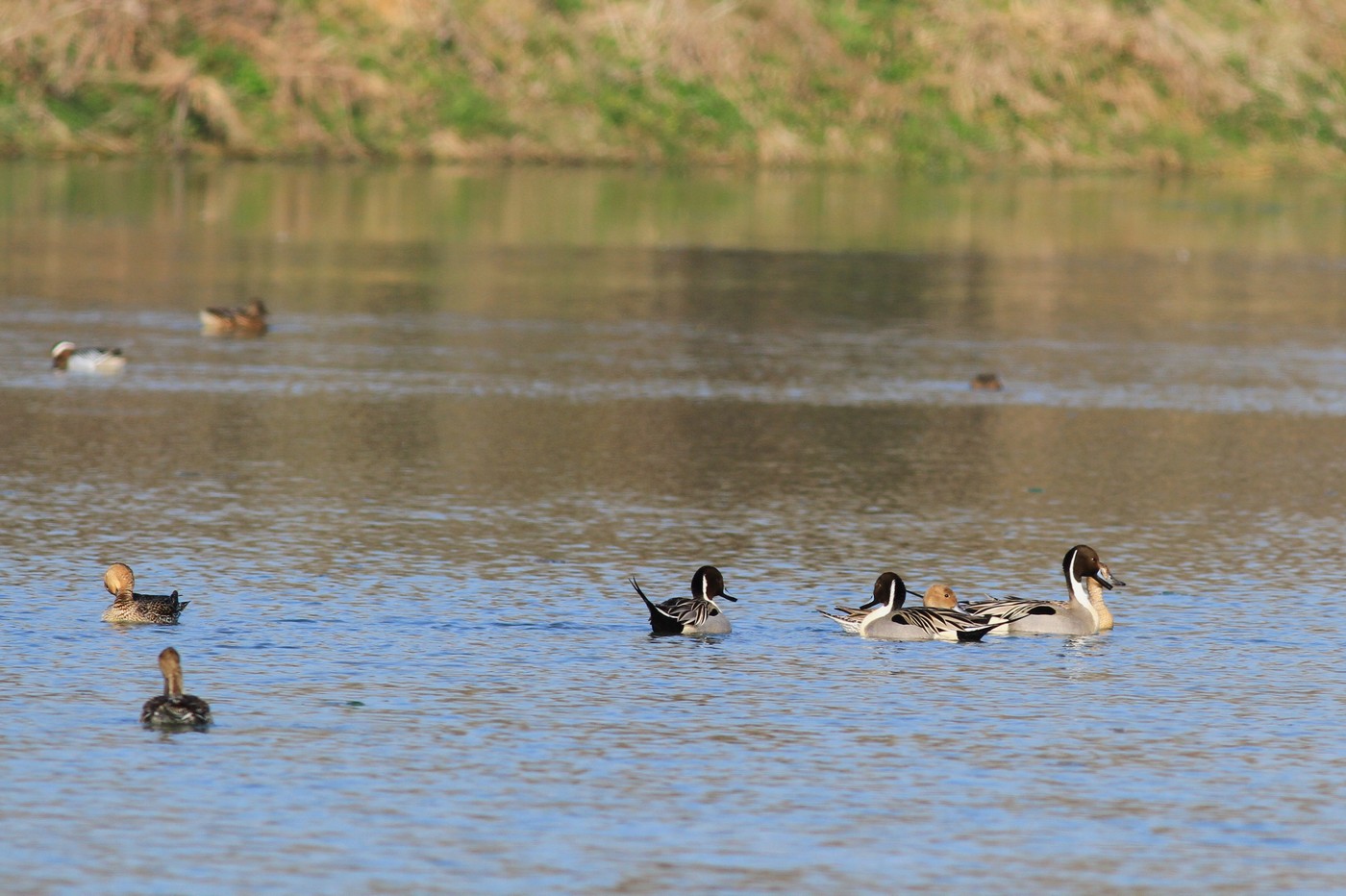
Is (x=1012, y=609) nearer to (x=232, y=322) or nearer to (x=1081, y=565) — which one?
(x=1081, y=565)

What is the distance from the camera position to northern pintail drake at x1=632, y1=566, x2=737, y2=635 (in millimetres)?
14062

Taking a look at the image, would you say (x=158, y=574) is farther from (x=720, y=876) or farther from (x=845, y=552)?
(x=720, y=876)

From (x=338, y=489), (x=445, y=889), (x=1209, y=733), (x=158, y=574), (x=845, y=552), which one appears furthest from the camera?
(x=338, y=489)

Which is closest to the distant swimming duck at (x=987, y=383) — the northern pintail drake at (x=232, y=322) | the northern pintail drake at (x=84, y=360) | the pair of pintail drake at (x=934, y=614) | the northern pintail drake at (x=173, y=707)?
the northern pintail drake at (x=232, y=322)

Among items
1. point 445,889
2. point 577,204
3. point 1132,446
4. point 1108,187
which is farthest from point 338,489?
point 1108,187

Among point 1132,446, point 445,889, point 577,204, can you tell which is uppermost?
point 577,204

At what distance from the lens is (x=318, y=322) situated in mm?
31828

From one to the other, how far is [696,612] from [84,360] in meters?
13.4

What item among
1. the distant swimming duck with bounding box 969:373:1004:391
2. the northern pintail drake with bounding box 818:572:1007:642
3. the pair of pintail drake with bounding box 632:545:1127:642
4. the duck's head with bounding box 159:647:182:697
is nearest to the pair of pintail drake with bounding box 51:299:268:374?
the distant swimming duck with bounding box 969:373:1004:391

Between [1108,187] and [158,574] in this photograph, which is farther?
[1108,187]

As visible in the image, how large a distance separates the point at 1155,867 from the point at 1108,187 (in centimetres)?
6362

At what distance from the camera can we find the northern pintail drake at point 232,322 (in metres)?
29.8

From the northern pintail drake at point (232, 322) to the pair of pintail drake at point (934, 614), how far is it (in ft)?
53.8

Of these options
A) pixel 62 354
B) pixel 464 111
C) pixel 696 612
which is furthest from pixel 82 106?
pixel 696 612
